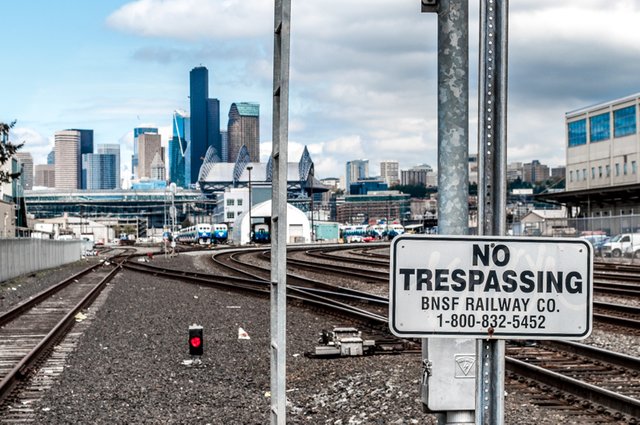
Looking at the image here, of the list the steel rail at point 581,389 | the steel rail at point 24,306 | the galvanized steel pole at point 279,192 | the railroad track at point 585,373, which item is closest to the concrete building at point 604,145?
the steel rail at point 24,306

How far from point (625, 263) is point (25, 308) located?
3002 cm

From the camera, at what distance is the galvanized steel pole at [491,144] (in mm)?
4262

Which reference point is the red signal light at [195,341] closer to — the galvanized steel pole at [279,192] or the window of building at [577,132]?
the galvanized steel pole at [279,192]

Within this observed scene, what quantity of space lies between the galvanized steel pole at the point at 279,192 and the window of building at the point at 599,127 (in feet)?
253

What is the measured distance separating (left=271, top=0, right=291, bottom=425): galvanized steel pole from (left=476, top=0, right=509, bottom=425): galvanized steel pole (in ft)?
4.85

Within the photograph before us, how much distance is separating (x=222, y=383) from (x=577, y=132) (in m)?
77.7

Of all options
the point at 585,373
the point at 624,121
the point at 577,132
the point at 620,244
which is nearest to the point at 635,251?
the point at 620,244

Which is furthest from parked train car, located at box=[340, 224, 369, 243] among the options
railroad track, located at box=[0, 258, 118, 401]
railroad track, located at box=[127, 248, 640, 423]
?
railroad track, located at box=[127, 248, 640, 423]

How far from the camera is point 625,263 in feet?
148

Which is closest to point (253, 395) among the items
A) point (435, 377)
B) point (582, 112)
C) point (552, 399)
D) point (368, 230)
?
point (552, 399)

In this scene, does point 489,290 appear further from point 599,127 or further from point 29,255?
point 599,127

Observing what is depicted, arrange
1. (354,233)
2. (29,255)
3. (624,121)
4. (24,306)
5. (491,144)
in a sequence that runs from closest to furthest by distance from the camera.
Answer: (491,144) < (24,306) < (29,255) < (624,121) < (354,233)

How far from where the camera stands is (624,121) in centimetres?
7644

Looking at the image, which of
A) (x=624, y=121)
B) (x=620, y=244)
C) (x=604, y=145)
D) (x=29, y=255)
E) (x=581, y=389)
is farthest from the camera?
(x=604, y=145)
